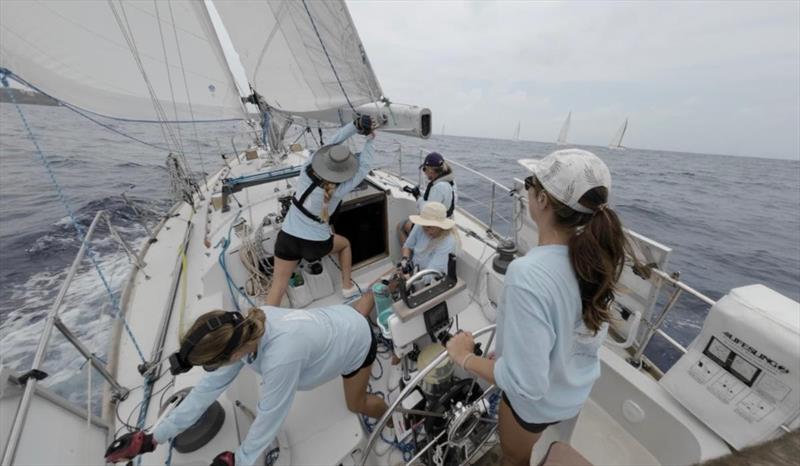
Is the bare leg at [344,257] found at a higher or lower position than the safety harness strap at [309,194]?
lower

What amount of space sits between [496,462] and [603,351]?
113 centimetres

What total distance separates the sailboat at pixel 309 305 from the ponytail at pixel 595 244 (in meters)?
0.41

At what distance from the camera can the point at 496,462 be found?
6.20ft

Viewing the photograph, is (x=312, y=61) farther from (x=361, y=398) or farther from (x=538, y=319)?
(x=538, y=319)

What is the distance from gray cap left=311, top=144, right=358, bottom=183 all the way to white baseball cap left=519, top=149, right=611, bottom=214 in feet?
6.08

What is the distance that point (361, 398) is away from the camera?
2.02 m

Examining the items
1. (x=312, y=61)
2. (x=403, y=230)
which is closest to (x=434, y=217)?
(x=403, y=230)

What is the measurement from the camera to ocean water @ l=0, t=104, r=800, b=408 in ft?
12.6

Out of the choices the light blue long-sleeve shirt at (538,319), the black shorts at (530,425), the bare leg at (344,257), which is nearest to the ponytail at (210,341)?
the light blue long-sleeve shirt at (538,319)

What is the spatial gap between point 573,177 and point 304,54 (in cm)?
349

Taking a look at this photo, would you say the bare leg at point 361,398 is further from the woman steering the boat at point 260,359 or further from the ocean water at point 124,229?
the ocean water at point 124,229

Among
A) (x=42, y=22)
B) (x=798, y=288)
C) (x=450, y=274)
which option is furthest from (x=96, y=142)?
(x=798, y=288)

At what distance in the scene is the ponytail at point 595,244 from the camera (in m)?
0.94

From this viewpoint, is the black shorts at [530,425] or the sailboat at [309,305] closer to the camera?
the black shorts at [530,425]
